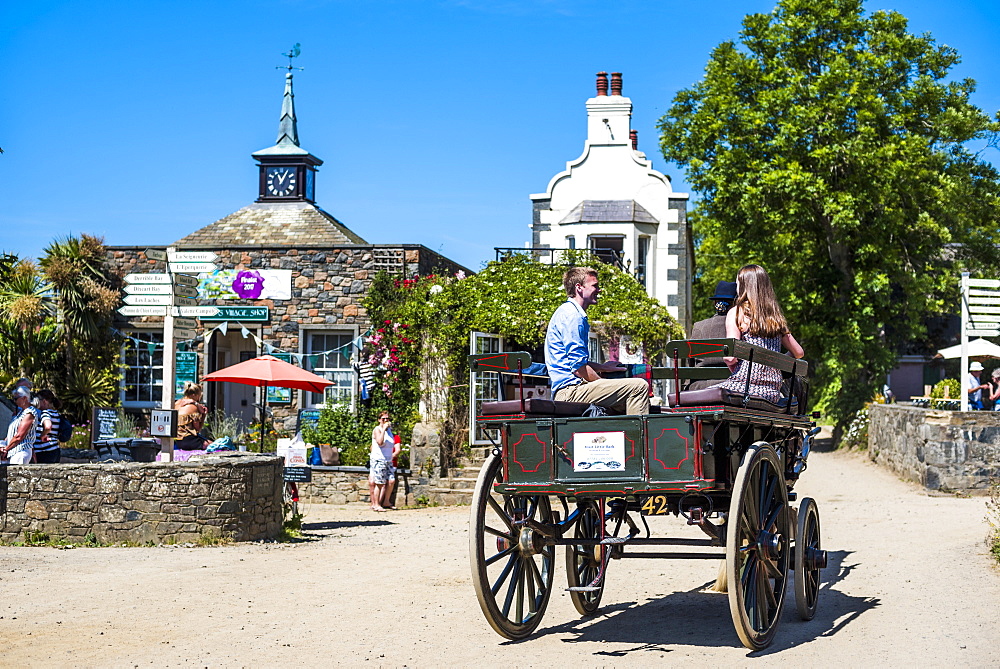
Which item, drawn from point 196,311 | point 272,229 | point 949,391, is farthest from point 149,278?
point 949,391

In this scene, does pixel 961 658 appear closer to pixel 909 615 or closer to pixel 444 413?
pixel 909 615

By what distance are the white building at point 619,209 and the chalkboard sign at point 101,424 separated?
10.8 meters

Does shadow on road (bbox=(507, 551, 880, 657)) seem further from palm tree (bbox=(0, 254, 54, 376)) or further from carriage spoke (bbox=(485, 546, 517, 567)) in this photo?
palm tree (bbox=(0, 254, 54, 376))

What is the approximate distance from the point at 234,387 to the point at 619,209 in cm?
897

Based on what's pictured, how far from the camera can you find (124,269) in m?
20.4

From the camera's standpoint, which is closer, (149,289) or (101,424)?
(149,289)

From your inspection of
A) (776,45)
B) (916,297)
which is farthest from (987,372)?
(776,45)

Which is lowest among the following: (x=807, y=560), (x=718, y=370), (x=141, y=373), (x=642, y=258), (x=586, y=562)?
(x=586, y=562)

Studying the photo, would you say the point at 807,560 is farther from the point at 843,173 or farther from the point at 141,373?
the point at 843,173

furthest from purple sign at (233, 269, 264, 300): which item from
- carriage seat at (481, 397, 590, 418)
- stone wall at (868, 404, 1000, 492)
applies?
carriage seat at (481, 397, 590, 418)

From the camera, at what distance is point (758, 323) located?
695 cm

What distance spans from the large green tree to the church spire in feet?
36.9

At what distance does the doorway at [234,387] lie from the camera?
21.3 metres

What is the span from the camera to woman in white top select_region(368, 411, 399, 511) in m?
16.3
